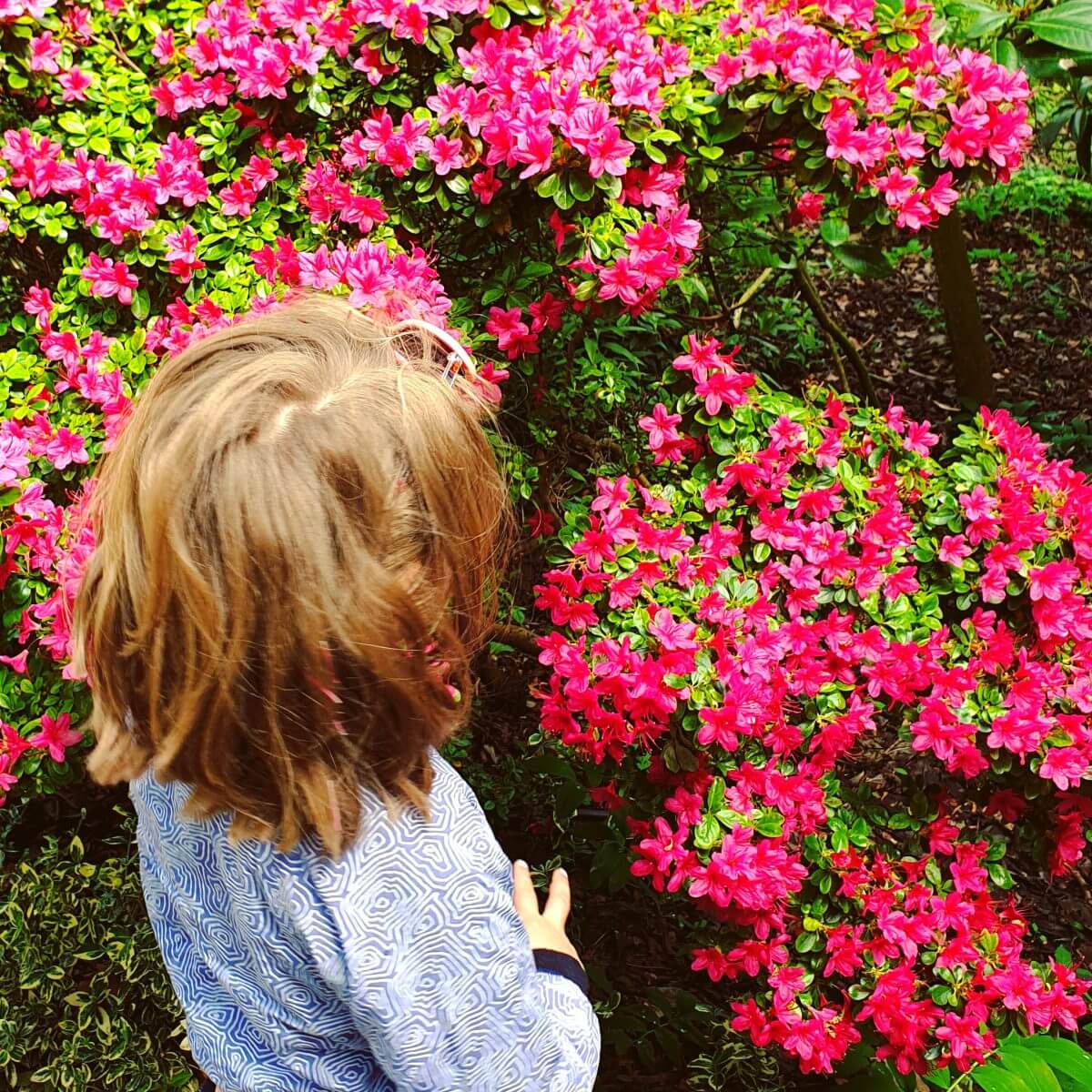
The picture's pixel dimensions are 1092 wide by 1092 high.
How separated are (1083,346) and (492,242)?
8.97 feet

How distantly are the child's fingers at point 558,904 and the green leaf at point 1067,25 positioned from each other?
1.68 m

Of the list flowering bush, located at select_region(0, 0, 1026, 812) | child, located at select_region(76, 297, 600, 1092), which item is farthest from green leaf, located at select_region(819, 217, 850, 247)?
child, located at select_region(76, 297, 600, 1092)

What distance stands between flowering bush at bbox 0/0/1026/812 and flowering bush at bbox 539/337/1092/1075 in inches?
13.3

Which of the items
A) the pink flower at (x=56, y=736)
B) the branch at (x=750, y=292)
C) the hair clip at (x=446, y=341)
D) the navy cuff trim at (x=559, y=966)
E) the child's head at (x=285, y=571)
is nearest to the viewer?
the child's head at (x=285, y=571)

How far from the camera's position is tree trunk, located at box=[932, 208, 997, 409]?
328 cm

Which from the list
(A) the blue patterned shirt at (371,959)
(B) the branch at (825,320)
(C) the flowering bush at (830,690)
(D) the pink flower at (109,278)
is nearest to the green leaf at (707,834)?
(C) the flowering bush at (830,690)

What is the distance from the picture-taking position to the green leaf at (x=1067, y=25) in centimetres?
191

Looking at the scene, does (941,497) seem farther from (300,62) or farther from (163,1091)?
(163,1091)

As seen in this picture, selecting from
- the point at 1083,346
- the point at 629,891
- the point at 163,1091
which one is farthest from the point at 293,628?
the point at 1083,346

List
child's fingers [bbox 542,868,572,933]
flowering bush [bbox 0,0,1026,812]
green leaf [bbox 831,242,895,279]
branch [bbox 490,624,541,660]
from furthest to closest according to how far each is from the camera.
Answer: branch [bbox 490,624,541,660], green leaf [bbox 831,242,895,279], flowering bush [bbox 0,0,1026,812], child's fingers [bbox 542,868,572,933]

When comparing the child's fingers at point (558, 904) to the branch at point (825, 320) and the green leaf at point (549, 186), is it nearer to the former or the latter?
the green leaf at point (549, 186)

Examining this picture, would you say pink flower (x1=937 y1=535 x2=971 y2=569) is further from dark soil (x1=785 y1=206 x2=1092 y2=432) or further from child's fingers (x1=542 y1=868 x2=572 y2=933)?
dark soil (x1=785 y1=206 x2=1092 y2=432)

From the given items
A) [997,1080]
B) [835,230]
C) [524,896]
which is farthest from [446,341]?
[997,1080]

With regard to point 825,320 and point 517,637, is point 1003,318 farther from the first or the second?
point 517,637
